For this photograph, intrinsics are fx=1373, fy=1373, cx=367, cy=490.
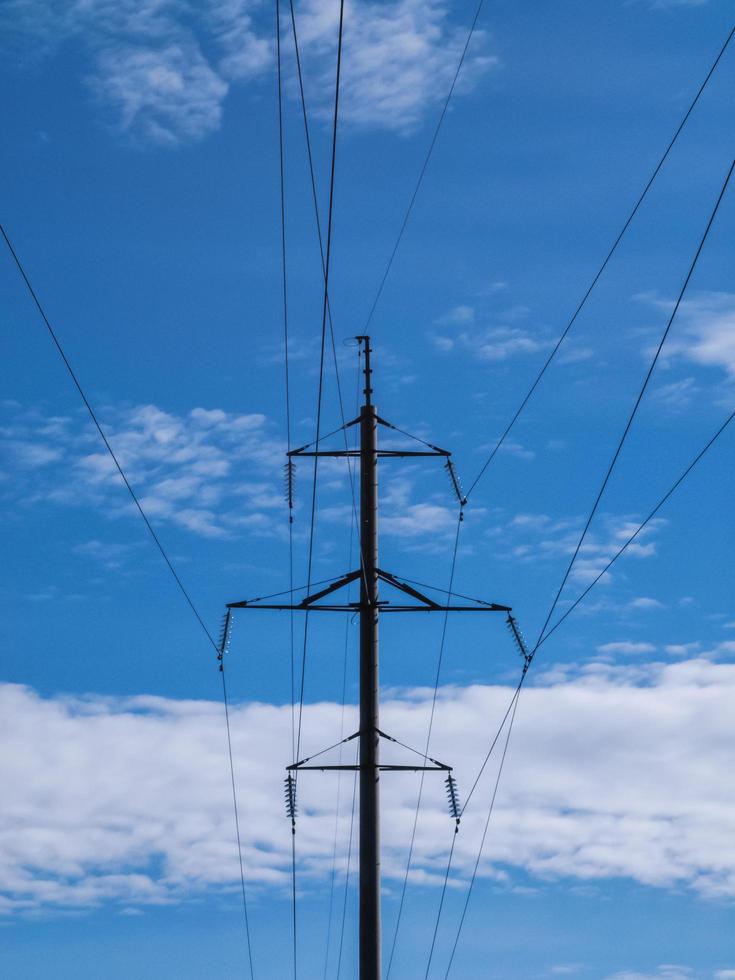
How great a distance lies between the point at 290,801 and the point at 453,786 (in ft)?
9.22

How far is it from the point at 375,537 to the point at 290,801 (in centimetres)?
481

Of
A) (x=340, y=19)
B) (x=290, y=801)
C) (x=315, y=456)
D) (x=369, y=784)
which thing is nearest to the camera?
(x=340, y=19)

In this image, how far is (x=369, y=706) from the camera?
74.2 ft

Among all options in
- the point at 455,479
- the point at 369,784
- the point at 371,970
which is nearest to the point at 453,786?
the point at 369,784

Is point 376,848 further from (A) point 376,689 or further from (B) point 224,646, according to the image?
(B) point 224,646

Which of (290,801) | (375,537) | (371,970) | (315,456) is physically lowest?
(371,970)

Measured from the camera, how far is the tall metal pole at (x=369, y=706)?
20688 millimetres

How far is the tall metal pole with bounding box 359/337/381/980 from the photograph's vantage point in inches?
814

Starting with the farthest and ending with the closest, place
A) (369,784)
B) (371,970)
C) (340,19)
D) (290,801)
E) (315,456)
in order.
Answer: (315,456), (290,801), (369,784), (371,970), (340,19)

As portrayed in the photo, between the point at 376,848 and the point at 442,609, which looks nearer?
the point at 376,848

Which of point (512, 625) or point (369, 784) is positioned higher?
point (512, 625)

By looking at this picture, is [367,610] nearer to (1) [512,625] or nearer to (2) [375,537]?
(2) [375,537]

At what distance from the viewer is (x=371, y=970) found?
2028 centimetres

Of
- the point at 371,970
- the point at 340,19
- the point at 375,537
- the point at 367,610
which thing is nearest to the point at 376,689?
the point at 367,610
